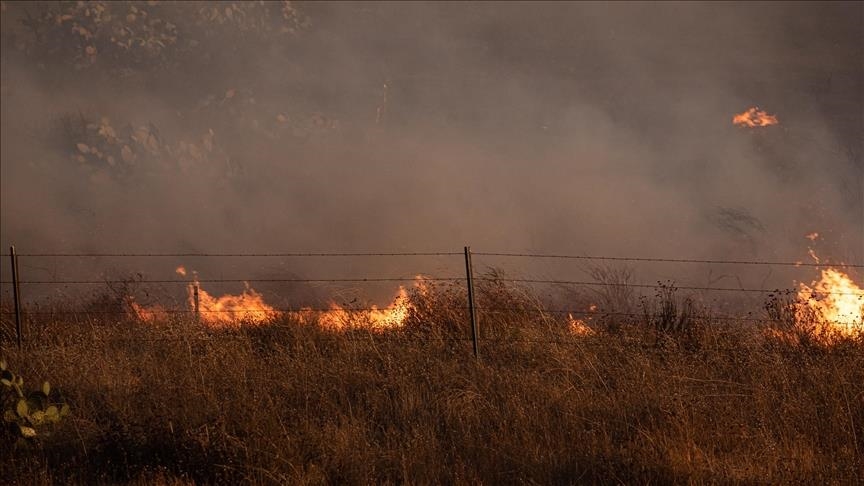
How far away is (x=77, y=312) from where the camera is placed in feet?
36.0

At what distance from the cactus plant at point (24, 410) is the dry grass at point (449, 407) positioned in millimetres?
151

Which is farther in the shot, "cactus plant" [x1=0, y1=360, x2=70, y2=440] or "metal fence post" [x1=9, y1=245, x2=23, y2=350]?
"metal fence post" [x1=9, y1=245, x2=23, y2=350]

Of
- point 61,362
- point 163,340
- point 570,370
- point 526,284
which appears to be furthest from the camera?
point 526,284

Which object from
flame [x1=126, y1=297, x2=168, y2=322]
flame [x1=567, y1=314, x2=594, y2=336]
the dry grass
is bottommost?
the dry grass

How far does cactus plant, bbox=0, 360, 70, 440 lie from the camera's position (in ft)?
20.0

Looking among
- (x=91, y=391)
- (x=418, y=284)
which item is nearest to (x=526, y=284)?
(x=418, y=284)

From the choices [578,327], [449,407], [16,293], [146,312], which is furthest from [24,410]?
[578,327]

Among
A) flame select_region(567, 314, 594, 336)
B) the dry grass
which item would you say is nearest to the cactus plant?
the dry grass

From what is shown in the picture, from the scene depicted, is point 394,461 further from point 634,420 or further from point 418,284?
point 418,284

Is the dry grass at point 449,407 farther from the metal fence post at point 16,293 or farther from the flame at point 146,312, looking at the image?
the flame at point 146,312

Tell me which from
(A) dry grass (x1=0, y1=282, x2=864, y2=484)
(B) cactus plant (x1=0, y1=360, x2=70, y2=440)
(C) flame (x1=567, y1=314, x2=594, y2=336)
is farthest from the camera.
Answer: (C) flame (x1=567, y1=314, x2=594, y2=336)

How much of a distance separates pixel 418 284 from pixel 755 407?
468 centimetres

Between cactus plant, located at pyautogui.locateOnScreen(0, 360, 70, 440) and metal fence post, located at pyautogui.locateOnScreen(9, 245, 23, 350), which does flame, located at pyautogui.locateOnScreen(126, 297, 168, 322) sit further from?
cactus plant, located at pyautogui.locateOnScreen(0, 360, 70, 440)

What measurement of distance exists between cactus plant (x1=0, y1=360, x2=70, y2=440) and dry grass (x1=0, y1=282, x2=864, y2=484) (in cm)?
15
